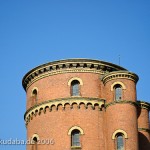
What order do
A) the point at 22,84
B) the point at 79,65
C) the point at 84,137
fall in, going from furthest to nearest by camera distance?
the point at 22,84 < the point at 79,65 < the point at 84,137

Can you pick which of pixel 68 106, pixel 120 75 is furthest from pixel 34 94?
pixel 120 75

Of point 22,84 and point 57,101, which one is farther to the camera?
point 22,84

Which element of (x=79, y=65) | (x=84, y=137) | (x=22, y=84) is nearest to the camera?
(x=84, y=137)

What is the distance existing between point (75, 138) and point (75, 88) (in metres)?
4.30

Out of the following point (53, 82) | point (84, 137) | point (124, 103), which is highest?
point (53, 82)

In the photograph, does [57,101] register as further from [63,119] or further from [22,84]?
[22,84]

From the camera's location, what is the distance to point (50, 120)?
32469mm

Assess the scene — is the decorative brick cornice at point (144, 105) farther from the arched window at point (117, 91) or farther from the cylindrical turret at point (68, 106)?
the arched window at point (117, 91)

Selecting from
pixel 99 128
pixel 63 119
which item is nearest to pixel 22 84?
pixel 63 119

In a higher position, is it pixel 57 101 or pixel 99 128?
pixel 57 101

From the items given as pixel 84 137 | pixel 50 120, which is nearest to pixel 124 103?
pixel 84 137

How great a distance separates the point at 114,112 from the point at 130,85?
8.83 feet

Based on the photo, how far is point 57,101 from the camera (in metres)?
32.6

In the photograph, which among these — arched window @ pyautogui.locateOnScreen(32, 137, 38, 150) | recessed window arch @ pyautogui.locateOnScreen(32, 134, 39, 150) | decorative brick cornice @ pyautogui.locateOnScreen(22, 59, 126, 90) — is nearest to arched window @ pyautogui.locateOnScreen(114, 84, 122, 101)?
decorative brick cornice @ pyautogui.locateOnScreen(22, 59, 126, 90)
